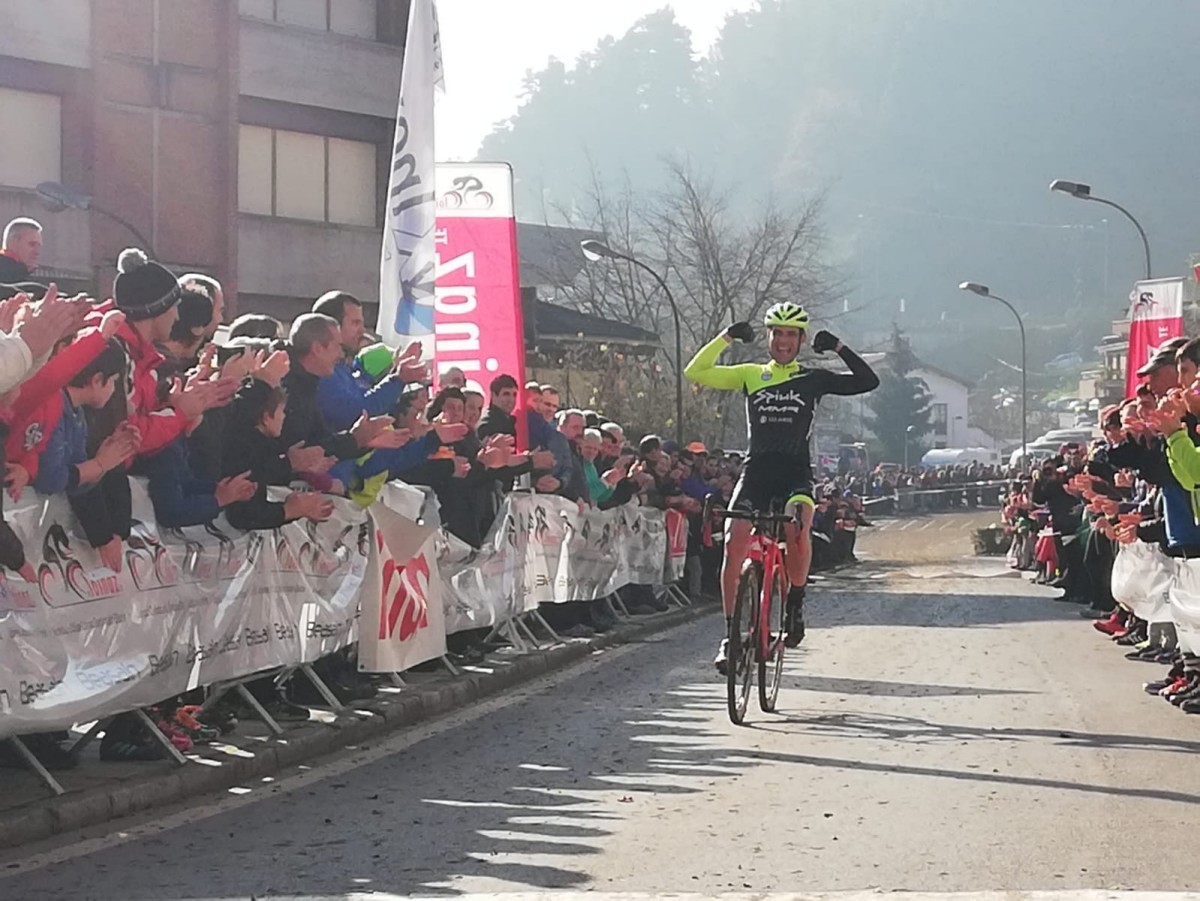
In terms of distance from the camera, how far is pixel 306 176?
127 feet

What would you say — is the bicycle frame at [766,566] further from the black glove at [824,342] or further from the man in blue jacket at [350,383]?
the man in blue jacket at [350,383]

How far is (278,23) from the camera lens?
125 feet

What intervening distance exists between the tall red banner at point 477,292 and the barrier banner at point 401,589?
10.2 feet

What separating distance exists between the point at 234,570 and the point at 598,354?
40.8 meters

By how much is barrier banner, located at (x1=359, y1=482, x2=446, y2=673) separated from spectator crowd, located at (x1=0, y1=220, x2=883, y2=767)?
0.18 metres

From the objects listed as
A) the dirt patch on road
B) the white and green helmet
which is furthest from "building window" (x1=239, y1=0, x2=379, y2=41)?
the white and green helmet

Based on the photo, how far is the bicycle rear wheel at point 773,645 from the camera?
37.9 ft

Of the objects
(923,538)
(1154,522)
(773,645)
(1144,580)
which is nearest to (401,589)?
(773,645)

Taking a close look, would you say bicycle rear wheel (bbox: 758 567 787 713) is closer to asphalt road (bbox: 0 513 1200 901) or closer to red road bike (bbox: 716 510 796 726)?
red road bike (bbox: 716 510 796 726)

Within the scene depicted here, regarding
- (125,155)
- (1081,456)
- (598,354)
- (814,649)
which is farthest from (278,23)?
(814,649)

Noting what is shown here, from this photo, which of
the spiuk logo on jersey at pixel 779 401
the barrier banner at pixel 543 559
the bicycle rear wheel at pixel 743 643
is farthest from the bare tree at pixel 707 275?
the bicycle rear wheel at pixel 743 643

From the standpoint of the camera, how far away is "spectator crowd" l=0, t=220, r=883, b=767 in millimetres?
7820

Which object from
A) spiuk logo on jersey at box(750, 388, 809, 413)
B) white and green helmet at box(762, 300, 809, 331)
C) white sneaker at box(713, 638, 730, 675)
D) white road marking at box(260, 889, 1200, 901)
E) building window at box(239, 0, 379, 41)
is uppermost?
building window at box(239, 0, 379, 41)

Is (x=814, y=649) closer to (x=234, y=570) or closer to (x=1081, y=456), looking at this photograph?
(x=234, y=570)
